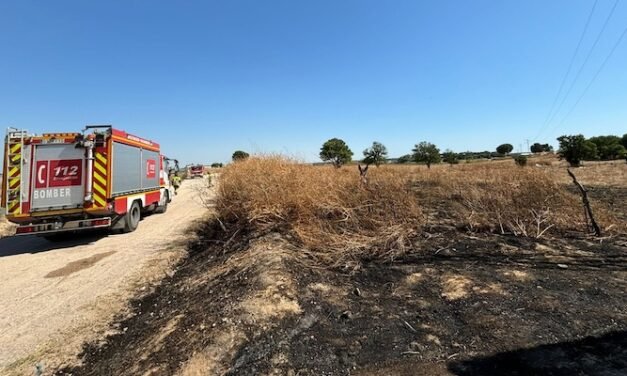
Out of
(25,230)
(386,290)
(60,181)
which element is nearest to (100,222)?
(60,181)

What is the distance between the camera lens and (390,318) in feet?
13.2

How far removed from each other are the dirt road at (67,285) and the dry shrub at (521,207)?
264 inches

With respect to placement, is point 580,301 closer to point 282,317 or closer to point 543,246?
point 543,246

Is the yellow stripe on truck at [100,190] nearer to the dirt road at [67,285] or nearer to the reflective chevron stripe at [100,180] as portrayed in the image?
the reflective chevron stripe at [100,180]

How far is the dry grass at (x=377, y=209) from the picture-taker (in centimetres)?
651

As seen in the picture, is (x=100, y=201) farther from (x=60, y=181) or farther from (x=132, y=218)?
(x=132, y=218)

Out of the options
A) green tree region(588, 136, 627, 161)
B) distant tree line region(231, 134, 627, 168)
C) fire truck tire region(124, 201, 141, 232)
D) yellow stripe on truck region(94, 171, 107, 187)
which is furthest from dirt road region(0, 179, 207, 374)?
green tree region(588, 136, 627, 161)

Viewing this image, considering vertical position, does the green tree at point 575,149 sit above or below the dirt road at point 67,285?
above

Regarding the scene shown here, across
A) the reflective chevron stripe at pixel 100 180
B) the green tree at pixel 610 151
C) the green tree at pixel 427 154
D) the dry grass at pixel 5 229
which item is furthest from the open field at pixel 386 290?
the green tree at pixel 610 151

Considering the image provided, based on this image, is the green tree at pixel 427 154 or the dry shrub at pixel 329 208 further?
the green tree at pixel 427 154

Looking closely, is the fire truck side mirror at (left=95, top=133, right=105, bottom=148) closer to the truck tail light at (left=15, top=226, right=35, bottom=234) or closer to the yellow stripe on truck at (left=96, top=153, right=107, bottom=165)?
the yellow stripe on truck at (left=96, top=153, right=107, bottom=165)

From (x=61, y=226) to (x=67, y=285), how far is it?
350cm

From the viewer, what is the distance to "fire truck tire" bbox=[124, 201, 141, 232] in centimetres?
1046

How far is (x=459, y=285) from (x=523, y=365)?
1.73m
